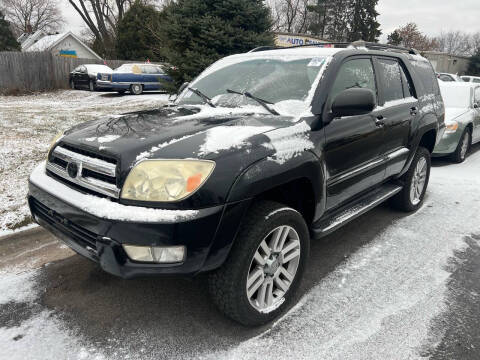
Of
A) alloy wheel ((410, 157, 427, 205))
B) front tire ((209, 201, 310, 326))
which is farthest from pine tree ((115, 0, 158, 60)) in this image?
front tire ((209, 201, 310, 326))

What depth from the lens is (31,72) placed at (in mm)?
19312

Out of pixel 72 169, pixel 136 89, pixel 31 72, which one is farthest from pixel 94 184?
pixel 31 72

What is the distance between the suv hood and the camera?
212 centimetres

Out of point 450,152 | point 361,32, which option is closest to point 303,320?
point 450,152

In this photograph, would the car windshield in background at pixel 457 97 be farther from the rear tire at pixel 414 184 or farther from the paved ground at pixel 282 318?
the paved ground at pixel 282 318

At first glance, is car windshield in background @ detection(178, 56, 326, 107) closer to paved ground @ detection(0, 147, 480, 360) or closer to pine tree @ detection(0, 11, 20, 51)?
paved ground @ detection(0, 147, 480, 360)

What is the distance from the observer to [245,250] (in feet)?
7.11

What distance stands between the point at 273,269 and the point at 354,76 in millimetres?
1858

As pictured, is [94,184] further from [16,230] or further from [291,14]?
[291,14]

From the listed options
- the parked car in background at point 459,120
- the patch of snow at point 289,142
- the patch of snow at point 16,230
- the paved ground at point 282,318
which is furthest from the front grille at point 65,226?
the parked car in background at point 459,120

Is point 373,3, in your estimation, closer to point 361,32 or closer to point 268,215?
point 361,32

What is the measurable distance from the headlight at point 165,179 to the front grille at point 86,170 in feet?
0.43

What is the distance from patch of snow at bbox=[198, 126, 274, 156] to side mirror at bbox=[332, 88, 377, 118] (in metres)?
0.59

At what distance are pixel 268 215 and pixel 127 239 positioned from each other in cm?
84
